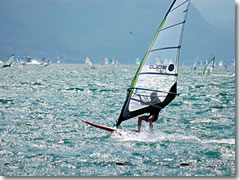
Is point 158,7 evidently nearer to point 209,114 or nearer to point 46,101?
point 209,114

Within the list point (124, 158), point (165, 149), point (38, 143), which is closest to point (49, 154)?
point (38, 143)

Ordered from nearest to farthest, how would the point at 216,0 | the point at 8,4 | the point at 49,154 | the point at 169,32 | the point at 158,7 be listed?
the point at 49,154 → the point at 169,32 → the point at 216,0 → the point at 8,4 → the point at 158,7

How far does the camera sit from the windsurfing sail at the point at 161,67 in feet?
19.6

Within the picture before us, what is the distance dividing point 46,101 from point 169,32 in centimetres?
724

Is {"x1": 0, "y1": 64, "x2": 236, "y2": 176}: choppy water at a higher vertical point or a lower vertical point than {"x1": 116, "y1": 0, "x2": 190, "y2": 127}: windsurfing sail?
lower

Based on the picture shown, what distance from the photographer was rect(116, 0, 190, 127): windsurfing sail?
598cm

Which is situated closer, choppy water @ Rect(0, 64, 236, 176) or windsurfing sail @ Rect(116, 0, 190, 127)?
choppy water @ Rect(0, 64, 236, 176)

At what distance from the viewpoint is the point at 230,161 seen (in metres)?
5.25

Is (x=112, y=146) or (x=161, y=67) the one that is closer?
(x=112, y=146)

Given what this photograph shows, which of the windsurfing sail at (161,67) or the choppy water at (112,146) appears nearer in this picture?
the choppy water at (112,146)

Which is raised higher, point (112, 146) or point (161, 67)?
point (161, 67)

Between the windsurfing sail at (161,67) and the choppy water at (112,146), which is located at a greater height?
the windsurfing sail at (161,67)

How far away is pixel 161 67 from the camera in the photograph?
242 inches

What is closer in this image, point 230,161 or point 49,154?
point 230,161
